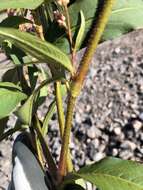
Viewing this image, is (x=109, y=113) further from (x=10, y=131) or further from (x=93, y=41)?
(x=93, y=41)

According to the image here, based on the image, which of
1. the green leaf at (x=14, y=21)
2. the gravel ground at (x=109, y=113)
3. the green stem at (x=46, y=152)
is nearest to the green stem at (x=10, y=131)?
the green stem at (x=46, y=152)

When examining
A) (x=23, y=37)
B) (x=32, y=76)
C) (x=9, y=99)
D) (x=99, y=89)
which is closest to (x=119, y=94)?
(x=99, y=89)

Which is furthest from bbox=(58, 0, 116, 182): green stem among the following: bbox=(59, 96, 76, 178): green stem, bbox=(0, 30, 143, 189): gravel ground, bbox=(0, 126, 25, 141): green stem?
bbox=(0, 30, 143, 189): gravel ground

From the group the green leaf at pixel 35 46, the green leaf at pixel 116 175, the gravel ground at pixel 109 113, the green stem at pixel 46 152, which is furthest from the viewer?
the gravel ground at pixel 109 113

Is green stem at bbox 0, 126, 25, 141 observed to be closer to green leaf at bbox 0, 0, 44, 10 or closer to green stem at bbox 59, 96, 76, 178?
green stem at bbox 59, 96, 76, 178

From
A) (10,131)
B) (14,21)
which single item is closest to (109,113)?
(10,131)

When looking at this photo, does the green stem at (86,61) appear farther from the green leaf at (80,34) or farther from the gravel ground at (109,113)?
the gravel ground at (109,113)

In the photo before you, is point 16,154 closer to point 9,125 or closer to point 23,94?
point 23,94
